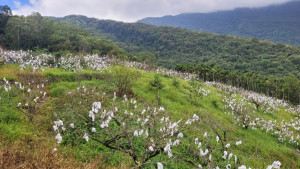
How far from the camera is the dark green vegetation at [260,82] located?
46.4 m

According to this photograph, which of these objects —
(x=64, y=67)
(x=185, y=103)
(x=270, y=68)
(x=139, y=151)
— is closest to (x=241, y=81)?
(x=270, y=68)

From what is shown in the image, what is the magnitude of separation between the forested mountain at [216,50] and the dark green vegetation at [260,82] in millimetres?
16361

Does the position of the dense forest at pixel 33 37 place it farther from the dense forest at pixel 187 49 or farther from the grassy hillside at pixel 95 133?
the grassy hillside at pixel 95 133

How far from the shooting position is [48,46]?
154 ft

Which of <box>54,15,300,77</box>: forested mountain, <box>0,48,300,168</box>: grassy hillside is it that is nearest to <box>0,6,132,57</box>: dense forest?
<box>0,48,300,168</box>: grassy hillside

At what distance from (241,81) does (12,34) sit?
6852 cm

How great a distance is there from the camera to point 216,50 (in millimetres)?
121625

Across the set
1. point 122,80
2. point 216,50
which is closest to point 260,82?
point 122,80

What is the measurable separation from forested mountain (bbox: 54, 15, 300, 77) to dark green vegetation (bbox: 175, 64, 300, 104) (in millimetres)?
16361

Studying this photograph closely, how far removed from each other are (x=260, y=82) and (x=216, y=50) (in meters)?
73.7

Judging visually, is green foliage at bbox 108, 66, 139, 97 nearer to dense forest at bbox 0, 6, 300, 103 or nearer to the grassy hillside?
the grassy hillside

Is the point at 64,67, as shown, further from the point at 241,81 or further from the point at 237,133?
the point at 241,81

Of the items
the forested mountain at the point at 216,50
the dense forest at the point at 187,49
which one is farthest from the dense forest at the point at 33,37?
the forested mountain at the point at 216,50

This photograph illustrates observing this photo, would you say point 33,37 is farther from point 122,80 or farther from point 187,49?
point 187,49
